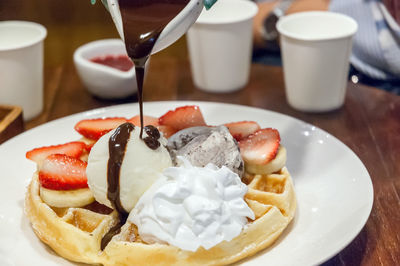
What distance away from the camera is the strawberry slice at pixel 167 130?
6.29ft

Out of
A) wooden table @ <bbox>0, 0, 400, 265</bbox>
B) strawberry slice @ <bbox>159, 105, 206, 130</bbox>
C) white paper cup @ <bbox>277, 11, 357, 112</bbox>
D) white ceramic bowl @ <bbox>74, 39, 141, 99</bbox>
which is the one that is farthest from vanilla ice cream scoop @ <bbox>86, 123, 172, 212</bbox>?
white paper cup @ <bbox>277, 11, 357, 112</bbox>

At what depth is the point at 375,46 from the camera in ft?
9.86

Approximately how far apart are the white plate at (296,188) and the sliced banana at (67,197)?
125 millimetres

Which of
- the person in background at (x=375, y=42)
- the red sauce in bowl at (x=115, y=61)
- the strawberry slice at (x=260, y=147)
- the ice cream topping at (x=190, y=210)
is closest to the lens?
the ice cream topping at (x=190, y=210)

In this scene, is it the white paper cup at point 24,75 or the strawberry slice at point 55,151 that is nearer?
the strawberry slice at point 55,151

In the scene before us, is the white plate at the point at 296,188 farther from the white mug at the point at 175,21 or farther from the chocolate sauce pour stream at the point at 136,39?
the white mug at the point at 175,21

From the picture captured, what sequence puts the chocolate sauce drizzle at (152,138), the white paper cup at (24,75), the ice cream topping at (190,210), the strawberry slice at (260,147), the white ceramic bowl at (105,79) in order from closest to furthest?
the ice cream topping at (190,210)
the chocolate sauce drizzle at (152,138)
the strawberry slice at (260,147)
the white paper cup at (24,75)
the white ceramic bowl at (105,79)

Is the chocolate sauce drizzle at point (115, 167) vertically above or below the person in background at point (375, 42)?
above

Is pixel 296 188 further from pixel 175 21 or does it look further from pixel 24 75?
pixel 24 75

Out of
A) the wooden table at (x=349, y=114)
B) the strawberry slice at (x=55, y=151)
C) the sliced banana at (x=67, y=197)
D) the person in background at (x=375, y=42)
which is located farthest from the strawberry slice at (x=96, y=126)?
the person in background at (x=375, y=42)

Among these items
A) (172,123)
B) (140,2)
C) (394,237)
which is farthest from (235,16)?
(394,237)

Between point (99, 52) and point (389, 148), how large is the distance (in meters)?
1.41

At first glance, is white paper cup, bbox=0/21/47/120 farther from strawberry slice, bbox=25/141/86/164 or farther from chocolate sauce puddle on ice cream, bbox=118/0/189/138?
chocolate sauce puddle on ice cream, bbox=118/0/189/138

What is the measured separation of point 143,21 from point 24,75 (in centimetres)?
105
